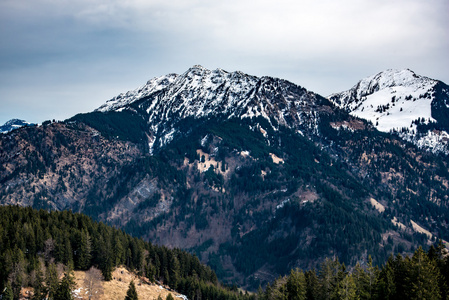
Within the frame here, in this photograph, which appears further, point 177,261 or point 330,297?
point 177,261

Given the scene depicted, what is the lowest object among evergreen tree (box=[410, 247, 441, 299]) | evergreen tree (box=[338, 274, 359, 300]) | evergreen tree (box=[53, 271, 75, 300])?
evergreen tree (box=[53, 271, 75, 300])

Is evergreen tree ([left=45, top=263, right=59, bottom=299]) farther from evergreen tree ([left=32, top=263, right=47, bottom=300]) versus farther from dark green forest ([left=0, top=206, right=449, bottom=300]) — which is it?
evergreen tree ([left=32, top=263, right=47, bottom=300])

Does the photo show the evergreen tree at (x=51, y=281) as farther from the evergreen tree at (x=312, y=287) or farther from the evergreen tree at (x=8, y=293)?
the evergreen tree at (x=312, y=287)

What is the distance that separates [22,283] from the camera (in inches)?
5241

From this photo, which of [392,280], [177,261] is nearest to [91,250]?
[177,261]

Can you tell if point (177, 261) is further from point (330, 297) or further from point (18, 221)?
point (330, 297)

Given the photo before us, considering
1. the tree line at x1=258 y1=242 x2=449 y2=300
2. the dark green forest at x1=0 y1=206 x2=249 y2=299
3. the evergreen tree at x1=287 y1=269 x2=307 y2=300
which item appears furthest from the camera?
the dark green forest at x1=0 y1=206 x2=249 y2=299

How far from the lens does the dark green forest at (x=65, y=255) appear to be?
134m

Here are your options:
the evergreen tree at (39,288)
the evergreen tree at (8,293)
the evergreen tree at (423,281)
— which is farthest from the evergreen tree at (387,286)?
the evergreen tree at (8,293)

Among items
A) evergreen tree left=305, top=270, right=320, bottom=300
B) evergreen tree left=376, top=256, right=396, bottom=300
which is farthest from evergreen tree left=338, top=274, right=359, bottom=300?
evergreen tree left=305, top=270, right=320, bottom=300

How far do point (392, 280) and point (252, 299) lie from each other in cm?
8885

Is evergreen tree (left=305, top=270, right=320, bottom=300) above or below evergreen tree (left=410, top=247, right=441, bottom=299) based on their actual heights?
below

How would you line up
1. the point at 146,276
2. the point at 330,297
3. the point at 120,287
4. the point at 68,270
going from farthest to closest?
the point at 146,276
the point at 120,287
the point at 68,270
the point at 330,297

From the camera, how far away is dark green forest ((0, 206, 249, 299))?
134 metres
